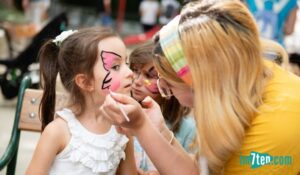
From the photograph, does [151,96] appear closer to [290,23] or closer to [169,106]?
[169,106]

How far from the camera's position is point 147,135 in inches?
72.3

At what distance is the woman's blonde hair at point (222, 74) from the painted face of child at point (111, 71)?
1.51 feet

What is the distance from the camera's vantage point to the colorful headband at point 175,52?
5.82 feet

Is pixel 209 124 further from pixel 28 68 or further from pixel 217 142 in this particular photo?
pixel 28 68

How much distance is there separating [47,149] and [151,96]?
0.69 m

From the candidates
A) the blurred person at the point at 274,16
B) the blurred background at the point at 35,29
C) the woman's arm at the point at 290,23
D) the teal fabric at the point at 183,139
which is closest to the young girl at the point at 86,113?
the teal fabric at the point at 183,139

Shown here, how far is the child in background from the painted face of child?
0.37m

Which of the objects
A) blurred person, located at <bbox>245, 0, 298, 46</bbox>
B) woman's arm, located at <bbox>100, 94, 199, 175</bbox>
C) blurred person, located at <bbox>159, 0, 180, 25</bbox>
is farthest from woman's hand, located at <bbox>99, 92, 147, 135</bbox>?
blurred person, located at <bbox>159, 0, 180, 25</bbox>

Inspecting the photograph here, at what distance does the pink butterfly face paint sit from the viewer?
7.13ft

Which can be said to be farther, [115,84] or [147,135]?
[115,84]

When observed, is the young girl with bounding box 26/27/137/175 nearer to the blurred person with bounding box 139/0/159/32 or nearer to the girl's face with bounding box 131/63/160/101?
the girl's face with bounding box 131/63/160/101

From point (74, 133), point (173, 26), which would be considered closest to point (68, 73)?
point (74, 133)

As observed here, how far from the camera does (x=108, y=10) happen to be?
13.3 m

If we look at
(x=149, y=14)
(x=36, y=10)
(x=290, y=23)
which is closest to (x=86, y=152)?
(x=290, y=23)
